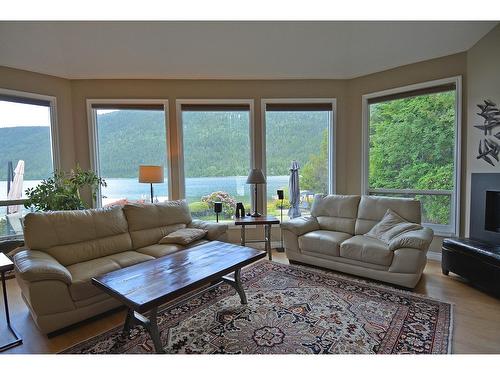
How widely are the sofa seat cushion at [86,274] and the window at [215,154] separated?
213 cm

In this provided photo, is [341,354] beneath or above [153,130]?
beneath

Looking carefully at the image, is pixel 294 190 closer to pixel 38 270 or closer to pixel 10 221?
pixel 38 270

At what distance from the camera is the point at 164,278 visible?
6.99 feet

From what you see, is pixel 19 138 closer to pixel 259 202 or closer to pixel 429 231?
pixel 259 202

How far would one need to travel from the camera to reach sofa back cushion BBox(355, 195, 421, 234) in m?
3.46

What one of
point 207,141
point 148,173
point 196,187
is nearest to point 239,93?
point 207,141

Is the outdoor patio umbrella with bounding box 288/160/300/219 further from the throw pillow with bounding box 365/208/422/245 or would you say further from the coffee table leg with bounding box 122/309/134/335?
the coffee table leg with bounding box 122/309/134/335

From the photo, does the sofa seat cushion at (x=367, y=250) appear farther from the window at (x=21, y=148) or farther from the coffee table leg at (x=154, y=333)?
the window at (x=21, y=148)

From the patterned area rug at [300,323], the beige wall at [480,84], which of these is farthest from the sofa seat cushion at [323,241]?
the beige wall at [480,84]

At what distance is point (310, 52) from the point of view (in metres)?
4.19

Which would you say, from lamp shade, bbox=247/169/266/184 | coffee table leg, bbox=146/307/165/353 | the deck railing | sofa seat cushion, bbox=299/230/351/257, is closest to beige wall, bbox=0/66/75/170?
the deck railing

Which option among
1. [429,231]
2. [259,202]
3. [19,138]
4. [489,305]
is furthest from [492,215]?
[19,138]
